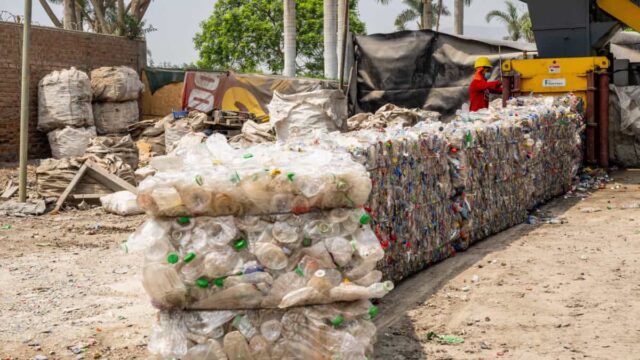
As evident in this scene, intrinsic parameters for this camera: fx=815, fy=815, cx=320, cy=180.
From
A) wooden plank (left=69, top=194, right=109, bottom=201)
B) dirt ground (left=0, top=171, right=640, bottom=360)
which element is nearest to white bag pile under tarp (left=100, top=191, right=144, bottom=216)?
wooden plank (left=69, top=194, right=109, bottom=201)

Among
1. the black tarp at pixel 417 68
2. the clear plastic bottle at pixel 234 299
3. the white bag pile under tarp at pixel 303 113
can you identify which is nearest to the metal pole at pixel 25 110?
the white bag pile under tarp at pixel 303 113

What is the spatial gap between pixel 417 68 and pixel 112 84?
667 centimetres

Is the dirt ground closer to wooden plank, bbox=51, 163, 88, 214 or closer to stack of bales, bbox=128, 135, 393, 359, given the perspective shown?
stack of bales, bbox=128, 135, 393, 359

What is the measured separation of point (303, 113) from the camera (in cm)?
1512

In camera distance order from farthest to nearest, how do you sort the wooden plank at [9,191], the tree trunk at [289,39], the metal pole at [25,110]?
the tree trunk at [289,39]
the wooden plank at [9,191]
the metal pole at [25,110]

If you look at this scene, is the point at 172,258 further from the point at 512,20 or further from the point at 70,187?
the point at 512,20

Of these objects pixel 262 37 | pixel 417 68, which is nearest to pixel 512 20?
pixel 262 37

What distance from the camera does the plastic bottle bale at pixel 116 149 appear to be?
42.7 feet

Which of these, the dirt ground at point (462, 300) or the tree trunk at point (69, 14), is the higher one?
the tree trunk at point (69, 14)

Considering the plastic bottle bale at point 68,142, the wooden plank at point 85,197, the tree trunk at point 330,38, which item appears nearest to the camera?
the wooden plank at point 85,197

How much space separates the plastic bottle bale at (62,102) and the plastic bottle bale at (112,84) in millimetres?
768

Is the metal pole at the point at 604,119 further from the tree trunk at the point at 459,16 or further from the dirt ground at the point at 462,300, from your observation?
the tree trunk at the point at 459,16

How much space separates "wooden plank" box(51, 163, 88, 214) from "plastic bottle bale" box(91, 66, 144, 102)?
6.17 m

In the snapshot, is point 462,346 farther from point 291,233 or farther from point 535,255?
point 535,255
